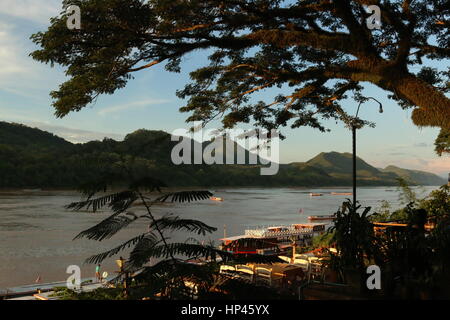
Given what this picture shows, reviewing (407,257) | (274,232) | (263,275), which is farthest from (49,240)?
(407,257)

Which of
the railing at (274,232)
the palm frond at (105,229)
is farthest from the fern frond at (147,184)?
the railing at (274,232)

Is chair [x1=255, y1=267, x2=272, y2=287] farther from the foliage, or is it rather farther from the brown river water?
the brown river water

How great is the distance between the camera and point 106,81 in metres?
6.19

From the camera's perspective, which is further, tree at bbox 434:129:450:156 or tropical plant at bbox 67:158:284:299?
tree at bbox 434:129:450:156

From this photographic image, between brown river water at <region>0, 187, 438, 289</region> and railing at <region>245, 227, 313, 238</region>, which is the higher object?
railing at <region>245, 227, 313, 238</region>

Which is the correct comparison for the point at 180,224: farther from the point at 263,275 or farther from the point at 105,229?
the point at 263,275

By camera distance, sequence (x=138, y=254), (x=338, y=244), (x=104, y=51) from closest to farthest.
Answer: (x=138, y=254) → (x=338, y=244) → (x=104, y=51)

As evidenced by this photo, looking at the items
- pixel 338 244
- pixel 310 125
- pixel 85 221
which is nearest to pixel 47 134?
pixel 85 221

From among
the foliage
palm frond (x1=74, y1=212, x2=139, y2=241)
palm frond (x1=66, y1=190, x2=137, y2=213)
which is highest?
palm frond (x1=66, y1=190, x2=137, y2=213)

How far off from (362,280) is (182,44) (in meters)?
4.48

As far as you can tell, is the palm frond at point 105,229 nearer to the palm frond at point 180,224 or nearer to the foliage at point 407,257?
the palm frond at point 180,224

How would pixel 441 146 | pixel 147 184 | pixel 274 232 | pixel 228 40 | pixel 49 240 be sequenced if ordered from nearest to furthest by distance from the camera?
pixel 147 184, pixel 228 40, pixel 441 146, pixel 49 240, pixel 274 232

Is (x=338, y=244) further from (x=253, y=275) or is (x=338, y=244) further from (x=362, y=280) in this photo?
(x=253, y=275)

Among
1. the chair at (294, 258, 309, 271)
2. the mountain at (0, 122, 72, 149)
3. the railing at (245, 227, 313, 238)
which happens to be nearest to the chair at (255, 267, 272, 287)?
the chair at (294, 258, 309, 271)
